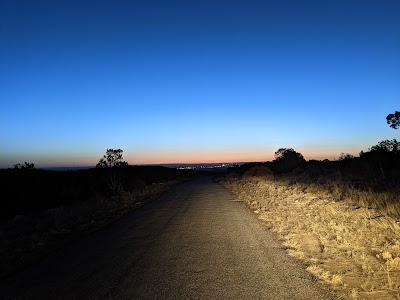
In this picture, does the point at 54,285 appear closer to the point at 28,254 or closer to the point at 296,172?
the point at 28,254

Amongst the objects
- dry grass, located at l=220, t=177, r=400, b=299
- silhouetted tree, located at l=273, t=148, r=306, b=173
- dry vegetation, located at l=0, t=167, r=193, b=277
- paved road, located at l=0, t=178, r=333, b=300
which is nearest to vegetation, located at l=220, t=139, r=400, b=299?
dry grass, located at l=220, t=177, r=400, b=299

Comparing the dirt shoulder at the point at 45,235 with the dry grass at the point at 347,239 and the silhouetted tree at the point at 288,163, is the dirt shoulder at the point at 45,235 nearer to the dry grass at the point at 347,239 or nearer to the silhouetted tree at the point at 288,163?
the dry grass at the point at 347,239

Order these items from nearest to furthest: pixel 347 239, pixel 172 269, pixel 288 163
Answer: pixel 172 269 < pixel 347 239 < pixel 288 163

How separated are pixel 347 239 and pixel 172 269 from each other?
472 centimetres

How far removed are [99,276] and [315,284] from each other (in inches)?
159

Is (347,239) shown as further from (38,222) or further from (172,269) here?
(38,222)

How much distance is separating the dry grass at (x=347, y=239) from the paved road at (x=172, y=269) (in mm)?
550

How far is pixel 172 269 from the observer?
6.76 m

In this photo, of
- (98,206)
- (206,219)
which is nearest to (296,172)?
(98,206)

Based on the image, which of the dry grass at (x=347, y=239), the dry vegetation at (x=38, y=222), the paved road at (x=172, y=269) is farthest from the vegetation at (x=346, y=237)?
the dry vegetation at (x=38, y=222)

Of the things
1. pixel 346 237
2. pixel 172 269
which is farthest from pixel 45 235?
pixel 346 237

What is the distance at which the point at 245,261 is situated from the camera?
7105 mm

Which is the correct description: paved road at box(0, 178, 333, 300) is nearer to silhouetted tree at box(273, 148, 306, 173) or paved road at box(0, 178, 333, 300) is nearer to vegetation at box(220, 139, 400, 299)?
vegetation at box(220, 139, 400, 299)

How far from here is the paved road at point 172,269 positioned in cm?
562
